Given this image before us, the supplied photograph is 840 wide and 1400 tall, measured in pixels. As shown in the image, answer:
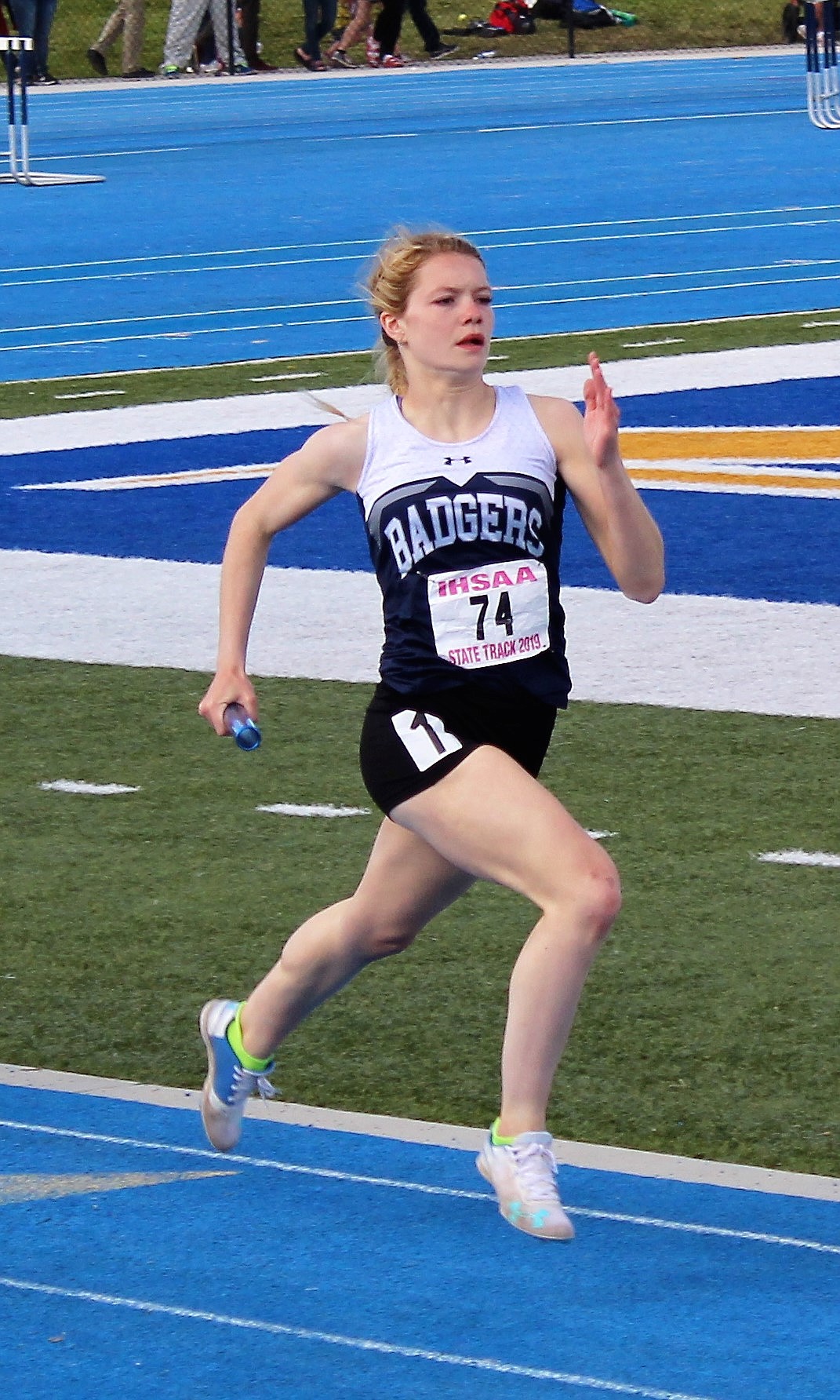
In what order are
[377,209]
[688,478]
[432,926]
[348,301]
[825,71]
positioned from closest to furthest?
[432,926] → [688,478] → [348,301] → [377,209] → [825,71]

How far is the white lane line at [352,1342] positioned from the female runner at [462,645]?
0.29 meters

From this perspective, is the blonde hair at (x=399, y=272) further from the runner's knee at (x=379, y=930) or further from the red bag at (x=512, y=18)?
the red bag at (x=512, y=18)

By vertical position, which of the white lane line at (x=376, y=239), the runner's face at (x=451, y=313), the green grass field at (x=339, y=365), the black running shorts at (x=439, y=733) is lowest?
the white lane line at (x=376, y=239)

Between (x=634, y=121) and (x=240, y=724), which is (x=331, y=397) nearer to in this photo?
(x=240, y=724)

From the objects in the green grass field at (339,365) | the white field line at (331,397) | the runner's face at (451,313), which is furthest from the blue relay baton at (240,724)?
the green grass field at (339,365)

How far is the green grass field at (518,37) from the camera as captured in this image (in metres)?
42.3

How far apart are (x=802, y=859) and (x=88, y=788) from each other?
2.05 meters

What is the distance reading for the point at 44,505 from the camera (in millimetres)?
11844

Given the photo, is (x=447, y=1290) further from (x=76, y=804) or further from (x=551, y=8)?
(x=551, y=8)

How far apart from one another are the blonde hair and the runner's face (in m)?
0.02

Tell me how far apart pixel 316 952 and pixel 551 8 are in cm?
4020

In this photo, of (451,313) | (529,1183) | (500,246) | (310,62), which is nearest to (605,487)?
(451,313)

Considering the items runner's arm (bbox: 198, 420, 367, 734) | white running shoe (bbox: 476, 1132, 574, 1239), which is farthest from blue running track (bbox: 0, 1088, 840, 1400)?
runner's arm (bbox: 198, 420, 367, 734)

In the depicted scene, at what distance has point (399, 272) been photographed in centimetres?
469
